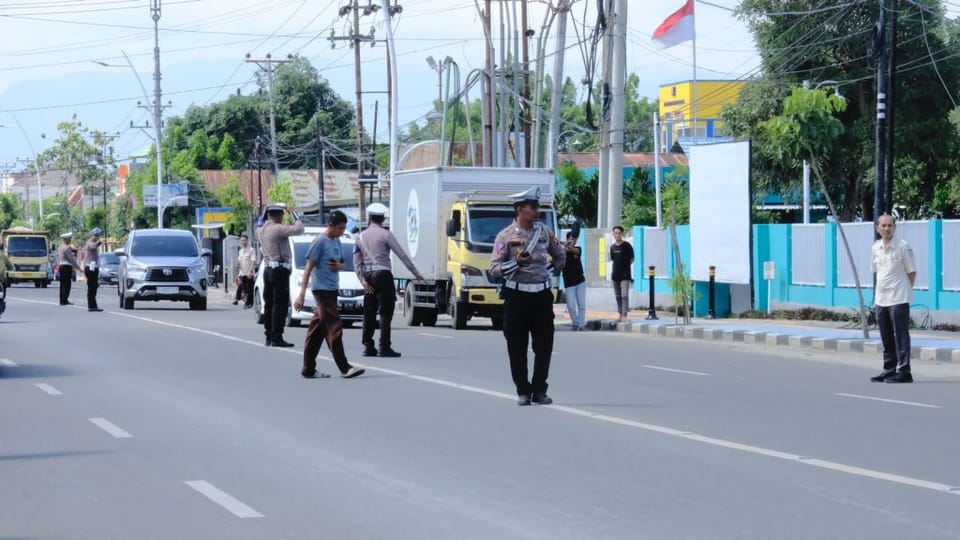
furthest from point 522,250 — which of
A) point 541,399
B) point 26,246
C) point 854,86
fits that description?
point 26,246

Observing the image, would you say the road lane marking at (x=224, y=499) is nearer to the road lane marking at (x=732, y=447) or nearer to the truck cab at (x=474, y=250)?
the road lane marking at (x=732, y=447)

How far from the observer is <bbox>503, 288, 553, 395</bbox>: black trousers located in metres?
13.5

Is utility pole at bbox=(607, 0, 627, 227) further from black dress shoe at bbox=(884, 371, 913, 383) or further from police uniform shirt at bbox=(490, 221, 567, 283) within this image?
police uniform shirt at bbox=(490, 221, 567, 283)

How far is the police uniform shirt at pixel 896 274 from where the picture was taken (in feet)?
55.7

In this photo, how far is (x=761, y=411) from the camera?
1348 cm

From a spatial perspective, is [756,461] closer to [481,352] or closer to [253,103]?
[481,352]

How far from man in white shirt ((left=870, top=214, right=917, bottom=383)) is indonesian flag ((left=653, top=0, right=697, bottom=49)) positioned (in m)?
22.6

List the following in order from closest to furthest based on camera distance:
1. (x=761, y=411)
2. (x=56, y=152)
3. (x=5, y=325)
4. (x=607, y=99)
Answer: (x=761, y=411) < (x=5, y=325) < (x=607, y=99) < (x=56, y=152)

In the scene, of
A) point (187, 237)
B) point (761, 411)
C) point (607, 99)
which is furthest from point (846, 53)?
point (761, 411)

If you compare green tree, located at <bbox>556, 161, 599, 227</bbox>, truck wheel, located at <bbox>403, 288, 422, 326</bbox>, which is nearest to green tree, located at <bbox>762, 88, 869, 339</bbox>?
truck wheel, located at <bbox>403, 288, 422, 326</bbox>

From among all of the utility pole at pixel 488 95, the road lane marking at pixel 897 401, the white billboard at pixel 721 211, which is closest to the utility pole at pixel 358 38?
the utility pole at pixel 488 95

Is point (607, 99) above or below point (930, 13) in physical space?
below

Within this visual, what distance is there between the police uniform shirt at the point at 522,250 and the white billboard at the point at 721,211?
662 inches

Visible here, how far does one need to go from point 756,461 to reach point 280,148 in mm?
82553
